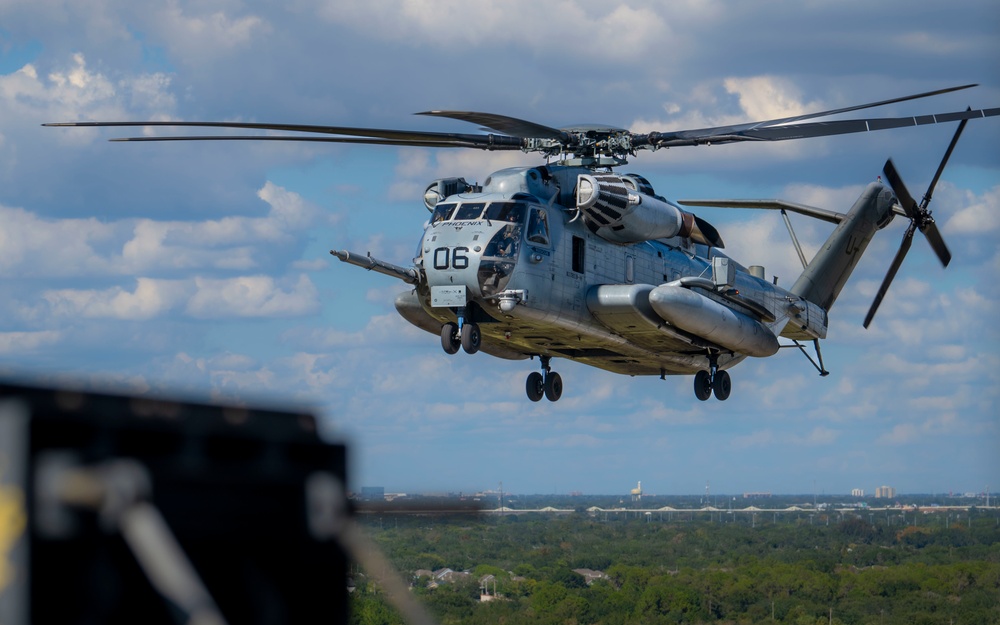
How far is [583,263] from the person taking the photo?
82.3ft

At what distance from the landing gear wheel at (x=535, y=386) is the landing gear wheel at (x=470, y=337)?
4427mm

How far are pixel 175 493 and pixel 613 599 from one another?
37297 millimetres

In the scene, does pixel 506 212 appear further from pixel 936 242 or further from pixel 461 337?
pixel 936 242

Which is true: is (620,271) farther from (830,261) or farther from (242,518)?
(242,518)

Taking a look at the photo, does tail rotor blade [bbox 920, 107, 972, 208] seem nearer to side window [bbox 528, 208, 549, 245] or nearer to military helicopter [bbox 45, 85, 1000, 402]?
military helicopter [bbox 45, 85, 1000, 402]

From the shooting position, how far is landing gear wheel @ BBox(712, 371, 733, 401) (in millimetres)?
28562

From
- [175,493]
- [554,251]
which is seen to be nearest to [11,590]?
[175,493]

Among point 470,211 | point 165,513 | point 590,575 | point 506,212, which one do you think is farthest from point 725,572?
point 165,513

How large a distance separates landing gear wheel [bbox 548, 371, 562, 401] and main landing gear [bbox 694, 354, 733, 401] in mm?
2637

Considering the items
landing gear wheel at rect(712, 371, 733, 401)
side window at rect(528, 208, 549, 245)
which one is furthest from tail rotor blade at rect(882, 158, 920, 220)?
side window at rect(528, 208, 549, 245)

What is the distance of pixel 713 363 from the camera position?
28250 millimetres

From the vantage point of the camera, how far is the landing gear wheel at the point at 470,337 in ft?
76.8

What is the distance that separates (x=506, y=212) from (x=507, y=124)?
1339 mm

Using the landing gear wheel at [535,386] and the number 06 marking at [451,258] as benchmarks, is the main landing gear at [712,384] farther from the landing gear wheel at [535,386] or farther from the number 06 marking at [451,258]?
the number 06 marking at [451,258]
